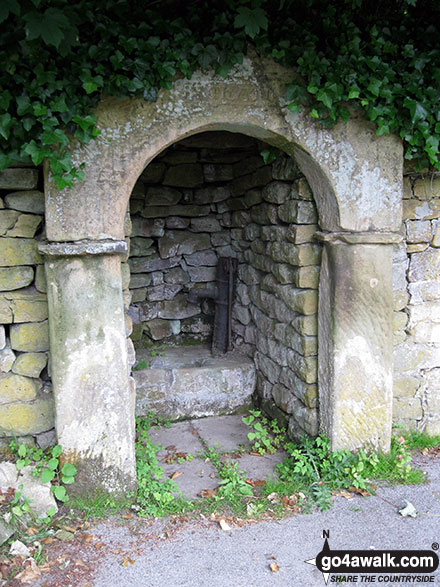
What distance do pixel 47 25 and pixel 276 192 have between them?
2013 mm

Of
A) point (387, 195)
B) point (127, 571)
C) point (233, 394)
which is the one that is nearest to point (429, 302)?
point (387, 195)

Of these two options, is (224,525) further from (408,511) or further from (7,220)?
(7,220)

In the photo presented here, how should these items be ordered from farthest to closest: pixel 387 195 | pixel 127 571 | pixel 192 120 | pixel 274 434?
pixel 274 434, pixel 387 195, pixel 192 120, pixel 127 571

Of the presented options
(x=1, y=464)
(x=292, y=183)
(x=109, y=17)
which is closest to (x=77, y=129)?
(x=109, y=17)

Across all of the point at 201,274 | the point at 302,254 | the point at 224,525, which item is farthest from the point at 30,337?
the point at 201,274

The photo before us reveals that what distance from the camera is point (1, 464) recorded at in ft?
9.33

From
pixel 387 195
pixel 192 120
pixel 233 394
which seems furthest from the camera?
pixel 233 394

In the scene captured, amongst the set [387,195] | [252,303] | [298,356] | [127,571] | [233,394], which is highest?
[387,195]

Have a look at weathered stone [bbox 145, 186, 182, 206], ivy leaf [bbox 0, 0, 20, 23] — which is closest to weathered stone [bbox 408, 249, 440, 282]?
weathered stone [bbox 145, 186, 182, 206]

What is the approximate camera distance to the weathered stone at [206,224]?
487cm

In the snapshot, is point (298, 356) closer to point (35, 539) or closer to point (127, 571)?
point (127, 571)

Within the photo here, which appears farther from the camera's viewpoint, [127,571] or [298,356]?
[298,356]

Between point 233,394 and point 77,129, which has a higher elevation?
point 77,129

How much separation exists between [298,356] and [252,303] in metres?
1.02
